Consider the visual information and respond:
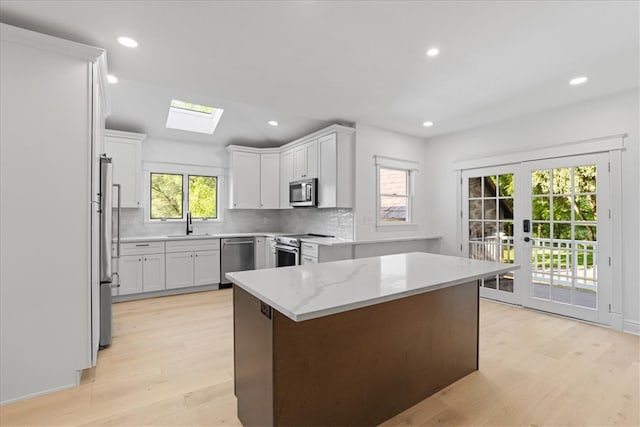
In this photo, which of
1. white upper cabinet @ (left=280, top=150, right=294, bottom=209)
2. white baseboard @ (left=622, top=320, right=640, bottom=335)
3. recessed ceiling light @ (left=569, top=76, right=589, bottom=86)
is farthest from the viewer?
white upper cabinet @ (left=280, top=150, right=294, bottom=209)

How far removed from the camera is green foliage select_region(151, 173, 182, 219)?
523 cm

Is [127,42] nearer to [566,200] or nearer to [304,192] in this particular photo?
[304,192]

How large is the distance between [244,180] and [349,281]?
4.22m

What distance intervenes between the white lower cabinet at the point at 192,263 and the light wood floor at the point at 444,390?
4.29ft

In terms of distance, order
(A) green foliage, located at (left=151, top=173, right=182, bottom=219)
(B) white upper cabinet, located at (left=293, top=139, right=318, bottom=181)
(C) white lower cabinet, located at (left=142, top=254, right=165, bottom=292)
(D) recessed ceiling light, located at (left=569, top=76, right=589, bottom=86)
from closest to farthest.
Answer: (D) recessed ceiling light, located at (left=569, top=76, right=589, bottom=86) → (C) white lower cabinet, located at (left=142, top=254, right=165, bottom=292) → (B) white upper cabinet, located at (left=293, top=139, right=318, bottom=181) → (A) green foliage, located at (left=151, top=173, right=182, bottom=219)

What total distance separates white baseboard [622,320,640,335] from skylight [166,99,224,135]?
564 cm

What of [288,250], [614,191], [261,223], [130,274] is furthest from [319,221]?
[614,191]

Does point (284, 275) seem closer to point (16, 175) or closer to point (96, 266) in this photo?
point (96, 266)

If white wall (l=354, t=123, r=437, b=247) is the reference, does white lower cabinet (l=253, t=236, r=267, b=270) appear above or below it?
below

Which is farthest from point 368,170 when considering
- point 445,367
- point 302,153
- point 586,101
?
point 445,367

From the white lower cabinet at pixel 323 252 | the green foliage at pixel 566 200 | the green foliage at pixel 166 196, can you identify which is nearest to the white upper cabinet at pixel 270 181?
the green foliage at pixel 166 196

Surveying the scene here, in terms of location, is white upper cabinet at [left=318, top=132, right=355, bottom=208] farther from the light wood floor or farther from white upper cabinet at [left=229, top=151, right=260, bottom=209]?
the light wood floor

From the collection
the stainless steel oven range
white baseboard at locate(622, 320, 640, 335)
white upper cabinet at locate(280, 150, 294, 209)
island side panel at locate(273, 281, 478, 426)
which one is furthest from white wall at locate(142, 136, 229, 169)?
white baseboard at locate(622, 320, 640, 335)

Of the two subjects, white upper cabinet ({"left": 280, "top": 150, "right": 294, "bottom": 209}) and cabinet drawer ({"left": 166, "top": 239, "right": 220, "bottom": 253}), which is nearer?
cabinet drawer ({"left": 166, "top": 239, "right": 220, "bottom": 253})
